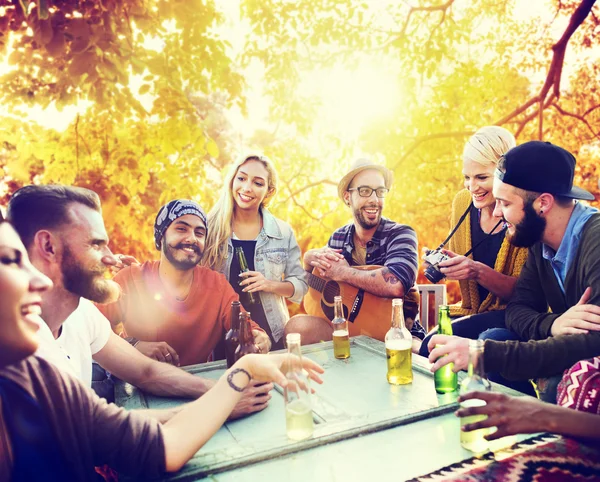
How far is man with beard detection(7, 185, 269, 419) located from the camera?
61.3 inches

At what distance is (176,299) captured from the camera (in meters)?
2.90

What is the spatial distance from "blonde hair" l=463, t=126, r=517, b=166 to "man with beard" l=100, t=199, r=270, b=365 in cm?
187

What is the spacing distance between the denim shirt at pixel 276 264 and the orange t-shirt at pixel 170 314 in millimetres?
543

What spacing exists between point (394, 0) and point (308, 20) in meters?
1.19

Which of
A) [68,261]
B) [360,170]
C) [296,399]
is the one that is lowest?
[296,399]

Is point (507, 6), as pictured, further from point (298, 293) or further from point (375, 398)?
point (375, 398)

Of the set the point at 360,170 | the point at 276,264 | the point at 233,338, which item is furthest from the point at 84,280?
the point at 360,170

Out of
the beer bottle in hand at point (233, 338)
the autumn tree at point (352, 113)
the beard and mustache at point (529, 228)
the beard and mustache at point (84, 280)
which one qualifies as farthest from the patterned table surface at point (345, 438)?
the autumn tree at point (352, 113)

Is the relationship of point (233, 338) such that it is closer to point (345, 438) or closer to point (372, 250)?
point (345, 438)

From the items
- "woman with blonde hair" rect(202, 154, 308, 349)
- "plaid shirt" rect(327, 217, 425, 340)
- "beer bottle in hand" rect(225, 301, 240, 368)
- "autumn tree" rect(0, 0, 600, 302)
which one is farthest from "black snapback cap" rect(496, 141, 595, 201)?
"autumn tree" rect(0, 0, 600, 302)

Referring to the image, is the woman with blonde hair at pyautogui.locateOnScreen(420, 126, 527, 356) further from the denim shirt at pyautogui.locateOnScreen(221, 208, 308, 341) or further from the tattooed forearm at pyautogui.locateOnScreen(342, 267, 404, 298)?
the denim shirt at pyautogui.locateOnScreen(221, 208, 308, 341)

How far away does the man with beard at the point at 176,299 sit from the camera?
9.34 ft

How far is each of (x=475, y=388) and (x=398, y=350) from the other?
0.46 meters

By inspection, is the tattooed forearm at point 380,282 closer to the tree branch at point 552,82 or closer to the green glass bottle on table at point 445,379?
the green glass bottle on table at point 445,379
